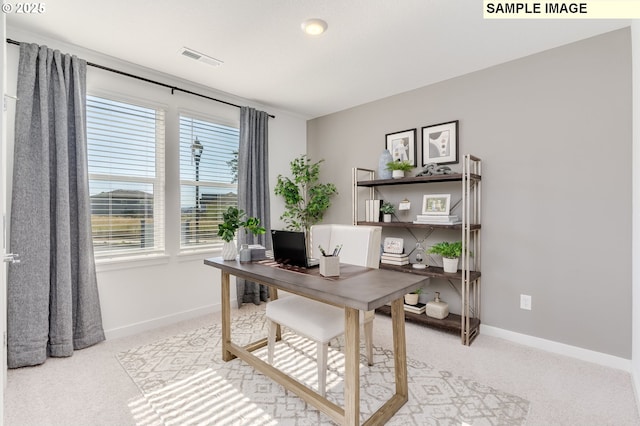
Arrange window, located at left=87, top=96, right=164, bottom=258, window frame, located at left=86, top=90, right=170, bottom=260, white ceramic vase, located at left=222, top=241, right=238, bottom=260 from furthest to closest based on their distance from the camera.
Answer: window frame, located at left=86, top=90, right=170, bottom=260 → window, located at left=87, top=96, right=164, bottom=258 → white ceramic vase, located at left=222, top=241, right=238, bottom=260

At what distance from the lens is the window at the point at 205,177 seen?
3395 mm

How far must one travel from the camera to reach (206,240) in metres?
3.57

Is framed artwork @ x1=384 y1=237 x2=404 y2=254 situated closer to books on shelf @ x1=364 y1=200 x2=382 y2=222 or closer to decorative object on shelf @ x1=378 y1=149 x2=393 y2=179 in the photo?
books on shelf @ x1=364 y1=200 x2=382 y2=222

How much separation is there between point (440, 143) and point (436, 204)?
621 mm

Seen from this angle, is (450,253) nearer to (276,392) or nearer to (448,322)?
(448,322)

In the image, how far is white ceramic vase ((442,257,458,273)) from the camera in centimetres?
297

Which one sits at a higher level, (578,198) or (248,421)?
(578,198)

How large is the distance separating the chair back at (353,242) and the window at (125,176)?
164 centimetres

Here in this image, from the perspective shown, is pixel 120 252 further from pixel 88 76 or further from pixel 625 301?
pixel 625 301

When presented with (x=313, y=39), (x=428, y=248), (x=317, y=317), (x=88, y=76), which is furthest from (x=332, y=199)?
(x=88, y=76)

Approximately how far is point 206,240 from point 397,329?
2.40 m

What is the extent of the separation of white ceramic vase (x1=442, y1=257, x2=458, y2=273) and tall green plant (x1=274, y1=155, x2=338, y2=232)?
65.8 inches

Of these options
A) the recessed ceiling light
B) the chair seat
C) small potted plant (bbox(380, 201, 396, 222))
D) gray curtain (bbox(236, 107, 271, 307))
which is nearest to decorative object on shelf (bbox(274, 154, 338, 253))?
gray curtain (bbox(236, 107, 271, 307))

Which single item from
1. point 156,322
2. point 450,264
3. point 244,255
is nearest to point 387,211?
point 450,264
